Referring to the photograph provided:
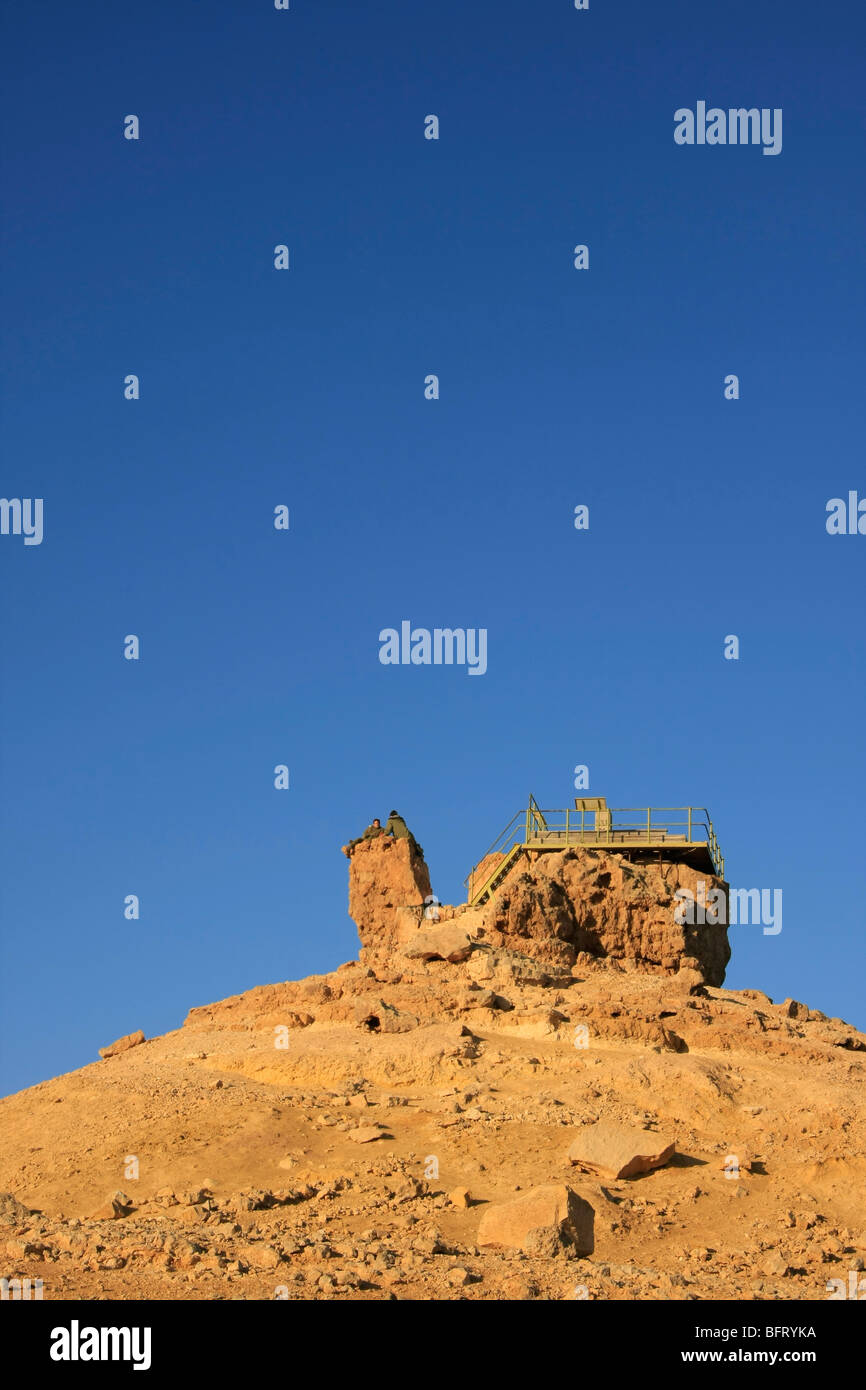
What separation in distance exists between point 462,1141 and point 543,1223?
431cm

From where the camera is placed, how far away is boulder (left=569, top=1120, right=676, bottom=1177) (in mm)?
19062

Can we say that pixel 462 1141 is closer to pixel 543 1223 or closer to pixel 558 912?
pixel 543 1223

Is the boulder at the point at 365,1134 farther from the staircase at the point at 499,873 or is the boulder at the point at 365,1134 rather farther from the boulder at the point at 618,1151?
the staircase at the point at 499,873

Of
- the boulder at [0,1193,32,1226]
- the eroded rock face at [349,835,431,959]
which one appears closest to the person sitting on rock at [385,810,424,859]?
the eroded rock face at [349,835,431,959]

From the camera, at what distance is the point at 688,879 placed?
1323 inches

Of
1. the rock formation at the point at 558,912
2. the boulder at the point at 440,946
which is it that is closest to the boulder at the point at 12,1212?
the boulder at the point at 440,946

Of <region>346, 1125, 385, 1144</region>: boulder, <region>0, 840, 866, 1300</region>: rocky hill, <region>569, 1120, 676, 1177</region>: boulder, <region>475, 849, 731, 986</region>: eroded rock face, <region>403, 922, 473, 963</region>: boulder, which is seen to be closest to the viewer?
<region>0, 840, 866, 1300</region>: rocky hill

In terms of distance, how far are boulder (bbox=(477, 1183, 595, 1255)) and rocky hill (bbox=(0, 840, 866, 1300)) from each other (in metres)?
0.03

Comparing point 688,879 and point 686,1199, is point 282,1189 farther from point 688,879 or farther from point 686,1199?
point 688,879

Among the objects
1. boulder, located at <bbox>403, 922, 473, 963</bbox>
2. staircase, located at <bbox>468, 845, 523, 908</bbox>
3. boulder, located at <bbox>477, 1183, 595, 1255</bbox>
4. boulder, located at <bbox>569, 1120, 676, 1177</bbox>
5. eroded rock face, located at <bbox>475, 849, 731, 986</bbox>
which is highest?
staircase, located at <bbox>468, 845, 523, 908</bbox>

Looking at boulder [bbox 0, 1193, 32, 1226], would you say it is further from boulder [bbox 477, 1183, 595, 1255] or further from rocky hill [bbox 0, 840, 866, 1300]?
boulder [bbox 477, 1183, 595, 1255]
